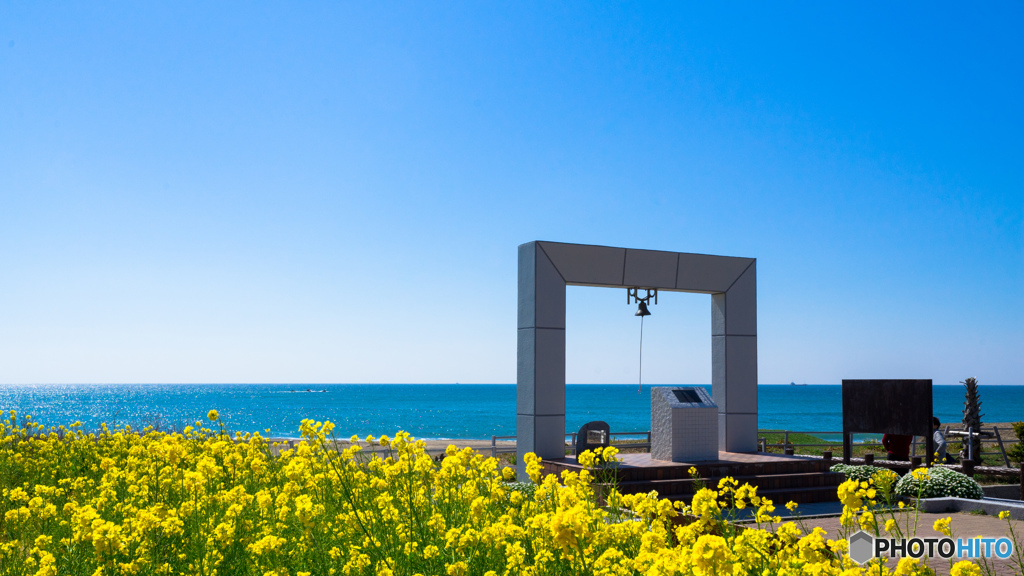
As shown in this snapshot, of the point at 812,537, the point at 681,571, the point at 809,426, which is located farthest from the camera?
the point at 809,426

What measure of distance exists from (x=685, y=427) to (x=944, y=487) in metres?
4.32

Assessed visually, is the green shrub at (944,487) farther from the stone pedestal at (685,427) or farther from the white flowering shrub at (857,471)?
the stone pedestal at (685,427)

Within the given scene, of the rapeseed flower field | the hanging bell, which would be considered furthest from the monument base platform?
the rapeseed flower field

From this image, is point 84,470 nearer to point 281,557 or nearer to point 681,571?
point 281,557

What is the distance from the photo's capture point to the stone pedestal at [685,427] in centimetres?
1277

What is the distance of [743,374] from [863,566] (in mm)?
11342

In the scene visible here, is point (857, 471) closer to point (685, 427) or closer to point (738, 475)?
point (738, 475)

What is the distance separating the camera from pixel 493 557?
4.41m

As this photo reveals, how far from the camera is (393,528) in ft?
16.6

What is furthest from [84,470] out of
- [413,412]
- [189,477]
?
[413,412]

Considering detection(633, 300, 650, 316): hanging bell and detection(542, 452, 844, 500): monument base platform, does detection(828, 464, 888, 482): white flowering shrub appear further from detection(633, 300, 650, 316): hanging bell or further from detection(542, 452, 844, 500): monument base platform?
detection(633, 300, 650, 316): hanging bell

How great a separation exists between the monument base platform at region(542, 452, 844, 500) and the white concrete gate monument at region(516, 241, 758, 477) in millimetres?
965

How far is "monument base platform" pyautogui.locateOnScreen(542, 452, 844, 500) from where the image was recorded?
38.5 ft

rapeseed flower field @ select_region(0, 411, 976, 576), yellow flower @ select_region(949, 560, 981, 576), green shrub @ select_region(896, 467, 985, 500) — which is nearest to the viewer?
yellow flower @ select_region(949, 560, 981, 576)
